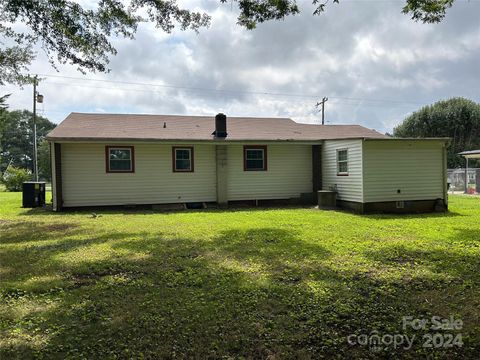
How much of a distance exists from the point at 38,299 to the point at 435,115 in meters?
47.3

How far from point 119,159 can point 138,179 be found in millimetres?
1009

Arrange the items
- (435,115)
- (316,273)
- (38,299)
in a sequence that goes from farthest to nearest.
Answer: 1. (435,115)
2. (316,273)
3. (38,299)

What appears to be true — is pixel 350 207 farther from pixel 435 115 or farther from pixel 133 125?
pixel 435 115

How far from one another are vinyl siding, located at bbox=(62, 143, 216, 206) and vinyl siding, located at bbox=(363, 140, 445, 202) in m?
5.97

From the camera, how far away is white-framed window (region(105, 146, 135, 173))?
13.5 metres

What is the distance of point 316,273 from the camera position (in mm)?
5000

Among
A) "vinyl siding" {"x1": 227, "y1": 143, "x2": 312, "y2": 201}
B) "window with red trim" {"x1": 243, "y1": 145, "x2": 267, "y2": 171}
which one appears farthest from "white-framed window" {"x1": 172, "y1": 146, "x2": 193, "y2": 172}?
"window with red trim" {"x1": 243, "y1": 145, "x2": 267, "y2": 171}

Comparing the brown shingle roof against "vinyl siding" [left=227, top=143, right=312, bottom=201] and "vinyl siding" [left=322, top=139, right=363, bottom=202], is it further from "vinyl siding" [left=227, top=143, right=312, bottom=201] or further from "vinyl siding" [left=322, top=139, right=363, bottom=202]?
"vinyl siding" [left=322, top=139, right=363, bottom=202]

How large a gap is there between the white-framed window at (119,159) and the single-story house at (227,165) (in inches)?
1.4

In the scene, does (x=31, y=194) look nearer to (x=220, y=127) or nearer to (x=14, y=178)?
(x=220, y=127)

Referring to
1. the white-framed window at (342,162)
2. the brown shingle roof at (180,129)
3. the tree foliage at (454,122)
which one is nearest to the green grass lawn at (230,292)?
the white-framed window at (342,162)

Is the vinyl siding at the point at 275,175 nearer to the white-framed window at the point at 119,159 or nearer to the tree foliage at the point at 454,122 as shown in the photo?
the white-framed window at the point at 119,159

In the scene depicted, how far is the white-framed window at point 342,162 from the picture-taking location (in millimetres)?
13156

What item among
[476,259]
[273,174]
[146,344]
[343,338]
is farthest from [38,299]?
[273,174]
